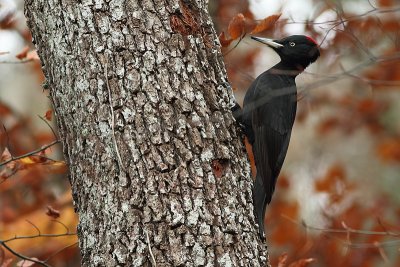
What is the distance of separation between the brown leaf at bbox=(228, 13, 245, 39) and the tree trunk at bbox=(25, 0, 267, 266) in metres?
0.46

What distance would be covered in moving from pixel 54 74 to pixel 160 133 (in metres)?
0.72

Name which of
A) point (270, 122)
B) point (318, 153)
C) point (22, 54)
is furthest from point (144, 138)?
point (318, 153)

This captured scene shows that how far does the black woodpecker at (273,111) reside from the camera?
423cm

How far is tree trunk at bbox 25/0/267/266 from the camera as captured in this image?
286 cm

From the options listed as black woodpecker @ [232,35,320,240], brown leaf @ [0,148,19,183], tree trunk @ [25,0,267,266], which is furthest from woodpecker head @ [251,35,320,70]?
brown leaf @ [0,148,19,183]

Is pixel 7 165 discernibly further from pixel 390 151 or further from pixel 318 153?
pixel 318 153

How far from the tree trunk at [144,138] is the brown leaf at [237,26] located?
1.52ft

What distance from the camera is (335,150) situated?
15.9 metres

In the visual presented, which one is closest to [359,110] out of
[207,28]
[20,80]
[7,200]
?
[7,200]

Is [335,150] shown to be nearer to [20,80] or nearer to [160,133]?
[20,80]

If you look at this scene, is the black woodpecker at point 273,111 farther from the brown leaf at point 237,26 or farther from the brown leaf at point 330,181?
the brown leaf at point 330,181

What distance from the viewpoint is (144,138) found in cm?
295

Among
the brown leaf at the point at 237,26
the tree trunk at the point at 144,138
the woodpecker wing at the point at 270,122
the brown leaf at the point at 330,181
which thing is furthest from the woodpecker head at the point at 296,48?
the brown leaf at the point at 330,181

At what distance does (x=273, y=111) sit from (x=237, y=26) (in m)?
1.11
